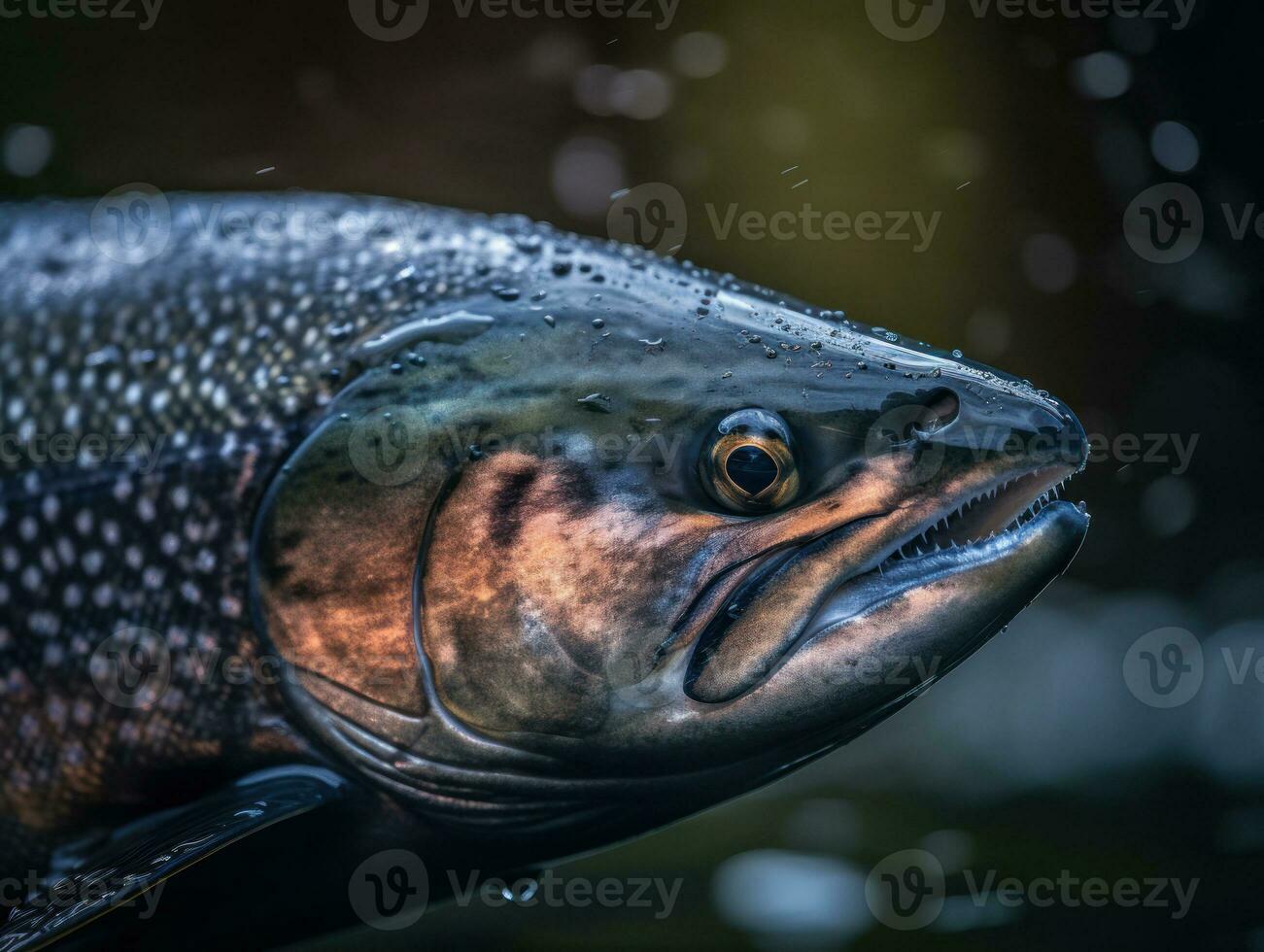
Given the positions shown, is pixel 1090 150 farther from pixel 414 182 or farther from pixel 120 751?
pixel 120 751

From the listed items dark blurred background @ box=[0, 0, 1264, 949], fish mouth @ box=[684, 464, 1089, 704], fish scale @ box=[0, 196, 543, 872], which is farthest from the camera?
dark blurred background @ box=[0, 0, 1264, 949]

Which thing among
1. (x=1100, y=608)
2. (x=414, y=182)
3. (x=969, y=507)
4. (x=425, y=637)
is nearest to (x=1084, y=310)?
(x=1100, y=608)

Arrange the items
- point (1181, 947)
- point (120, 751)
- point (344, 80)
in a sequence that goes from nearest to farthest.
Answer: point (120, 751) → point (1181, 947) → point (344, 80)

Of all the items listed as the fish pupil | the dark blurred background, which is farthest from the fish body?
the dark blurred background

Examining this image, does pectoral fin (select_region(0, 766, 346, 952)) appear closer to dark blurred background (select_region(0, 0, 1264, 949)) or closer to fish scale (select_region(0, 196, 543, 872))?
fish scale (select_region(0, 196, 543, 872))

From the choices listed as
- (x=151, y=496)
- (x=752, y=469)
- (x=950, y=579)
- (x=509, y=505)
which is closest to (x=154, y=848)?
(x=151, y=496)

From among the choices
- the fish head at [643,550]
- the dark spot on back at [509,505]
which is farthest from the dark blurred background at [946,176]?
the dark spot on back at [509,505]

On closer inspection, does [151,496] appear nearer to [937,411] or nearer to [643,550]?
[643,550]
